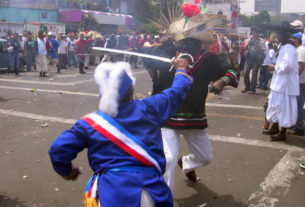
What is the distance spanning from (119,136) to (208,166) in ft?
9.74

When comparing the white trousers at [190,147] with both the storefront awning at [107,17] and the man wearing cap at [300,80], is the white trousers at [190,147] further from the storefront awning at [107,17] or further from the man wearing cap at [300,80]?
the storefront awning at [107,17]

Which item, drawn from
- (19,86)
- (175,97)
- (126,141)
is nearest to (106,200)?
(126,141)

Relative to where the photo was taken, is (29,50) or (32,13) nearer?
(29,50)

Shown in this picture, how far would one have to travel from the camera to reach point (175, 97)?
8.45 ft

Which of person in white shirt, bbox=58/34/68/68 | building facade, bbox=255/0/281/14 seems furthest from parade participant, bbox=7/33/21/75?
building facade, bbox=255/0/281/14

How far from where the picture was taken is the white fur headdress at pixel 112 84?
2.20m

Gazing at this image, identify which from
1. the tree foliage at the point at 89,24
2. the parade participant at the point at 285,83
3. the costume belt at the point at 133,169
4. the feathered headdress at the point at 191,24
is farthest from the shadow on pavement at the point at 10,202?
the tree foliage at the point at 89,24

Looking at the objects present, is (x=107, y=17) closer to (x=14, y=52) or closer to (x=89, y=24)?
(x=89, y=24)

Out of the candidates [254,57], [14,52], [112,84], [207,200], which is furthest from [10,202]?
[14,52]

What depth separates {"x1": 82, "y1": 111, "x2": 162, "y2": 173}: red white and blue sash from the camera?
2.18 metres

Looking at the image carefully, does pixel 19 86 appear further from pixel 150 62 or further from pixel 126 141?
pixel 126 141

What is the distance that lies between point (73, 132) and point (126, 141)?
332 mm

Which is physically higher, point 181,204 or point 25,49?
point 25,49

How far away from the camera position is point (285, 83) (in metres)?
5.76
